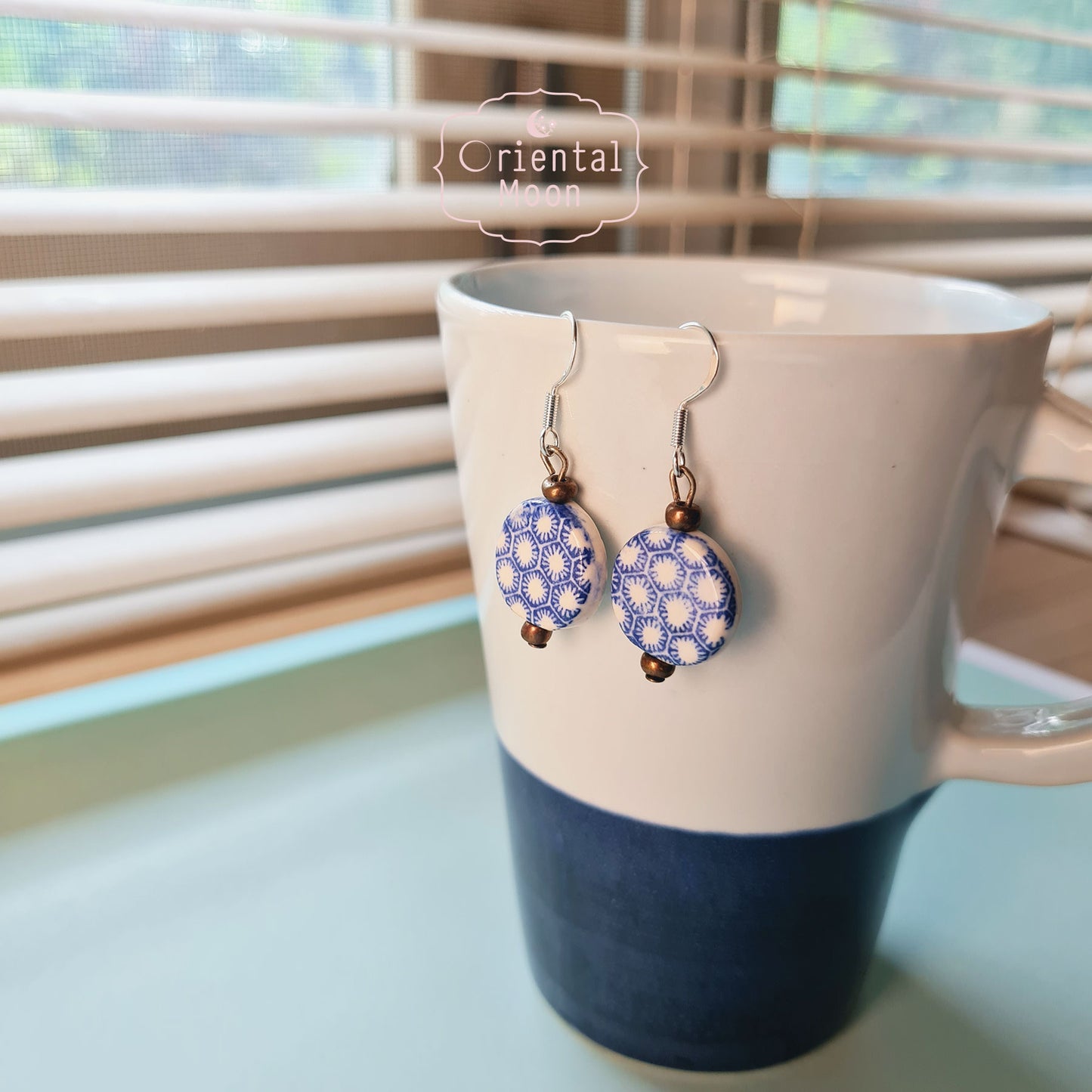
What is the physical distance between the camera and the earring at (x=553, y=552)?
29 cm

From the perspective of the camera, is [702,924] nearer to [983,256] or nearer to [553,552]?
[553,552]

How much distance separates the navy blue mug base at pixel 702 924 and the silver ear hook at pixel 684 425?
118 mm

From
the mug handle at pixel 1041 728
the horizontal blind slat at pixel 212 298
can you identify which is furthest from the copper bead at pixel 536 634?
the horizontal blind slat at pixel 212 298

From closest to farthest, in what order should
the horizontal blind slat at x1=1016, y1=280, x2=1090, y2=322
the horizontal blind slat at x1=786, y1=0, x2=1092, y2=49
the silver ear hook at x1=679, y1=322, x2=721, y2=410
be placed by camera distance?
the silver ear hook at x1=679, y1=322, x2=721, y2=410
the horizontal blind slat at x1=786, y1=0, x2=1092, y2=49
the horizontal blind slat at x1=1016, y1=280, x2=1090, y2=322

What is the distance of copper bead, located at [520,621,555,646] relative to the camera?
1.02 feet

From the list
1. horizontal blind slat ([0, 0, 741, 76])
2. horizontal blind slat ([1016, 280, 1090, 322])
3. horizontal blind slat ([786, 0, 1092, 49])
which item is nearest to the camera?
horizontal blind slat ([0, 0, 741, 76])

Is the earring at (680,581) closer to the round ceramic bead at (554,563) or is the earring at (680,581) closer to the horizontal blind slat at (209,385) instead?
the round ceramic bead at (554,563)

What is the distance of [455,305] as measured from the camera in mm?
329

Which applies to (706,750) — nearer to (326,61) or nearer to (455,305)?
(455,305)

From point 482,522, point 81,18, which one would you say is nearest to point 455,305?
point 482,522

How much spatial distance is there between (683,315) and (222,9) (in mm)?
287

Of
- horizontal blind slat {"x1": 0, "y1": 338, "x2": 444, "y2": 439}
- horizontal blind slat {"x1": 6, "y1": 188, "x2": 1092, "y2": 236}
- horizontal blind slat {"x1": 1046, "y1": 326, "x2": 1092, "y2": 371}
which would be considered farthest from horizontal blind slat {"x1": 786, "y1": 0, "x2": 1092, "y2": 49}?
horizontal blind slat {"x1": 0, "y1": 338, "x2": 444, "y2": 439}

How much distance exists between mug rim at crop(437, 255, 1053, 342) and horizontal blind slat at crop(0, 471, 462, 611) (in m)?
0.23

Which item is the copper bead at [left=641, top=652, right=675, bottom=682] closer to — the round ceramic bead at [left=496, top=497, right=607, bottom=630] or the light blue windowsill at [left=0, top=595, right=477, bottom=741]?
the round ceramic bead at [left=496, top=497, right=607, bottom=630]
